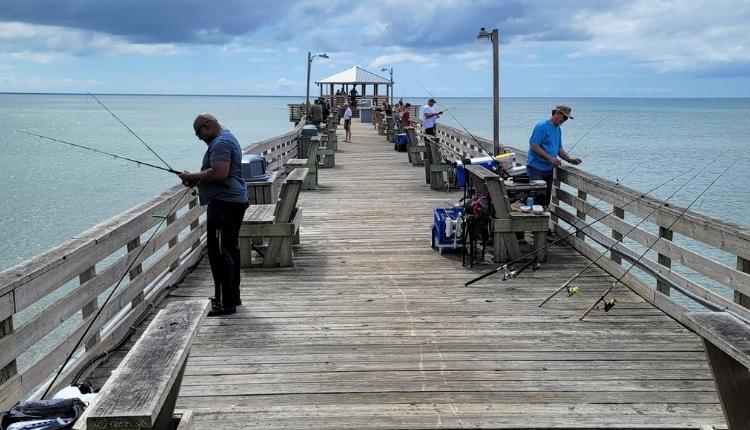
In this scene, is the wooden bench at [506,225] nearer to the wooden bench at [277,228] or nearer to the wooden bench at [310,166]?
the wooden bench at [277,228]

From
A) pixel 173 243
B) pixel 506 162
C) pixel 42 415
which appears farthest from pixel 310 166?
pixel 42 415

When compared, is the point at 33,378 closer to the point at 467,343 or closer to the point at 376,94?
the point at 467,343

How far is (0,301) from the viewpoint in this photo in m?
3.31

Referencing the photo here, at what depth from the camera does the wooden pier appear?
3723 millimetres

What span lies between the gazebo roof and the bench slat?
161 feet

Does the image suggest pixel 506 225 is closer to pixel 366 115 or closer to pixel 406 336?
pixel 406 336

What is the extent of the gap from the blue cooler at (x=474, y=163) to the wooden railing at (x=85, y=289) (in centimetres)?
440

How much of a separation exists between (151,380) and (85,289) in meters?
2.55

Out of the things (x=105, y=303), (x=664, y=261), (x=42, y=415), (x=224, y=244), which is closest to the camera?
(x=42, y=415)

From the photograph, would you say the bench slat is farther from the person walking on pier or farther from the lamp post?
the lamp post

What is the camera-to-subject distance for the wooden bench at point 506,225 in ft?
23.8

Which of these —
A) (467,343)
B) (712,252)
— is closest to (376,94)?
(712,252)

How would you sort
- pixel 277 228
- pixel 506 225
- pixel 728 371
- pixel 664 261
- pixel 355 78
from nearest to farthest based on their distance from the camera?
pixel 728 371, pixel 664 261, pixel 277 228, pixel 506 225, pixel 355 78

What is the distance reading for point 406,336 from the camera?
520 centimetres
